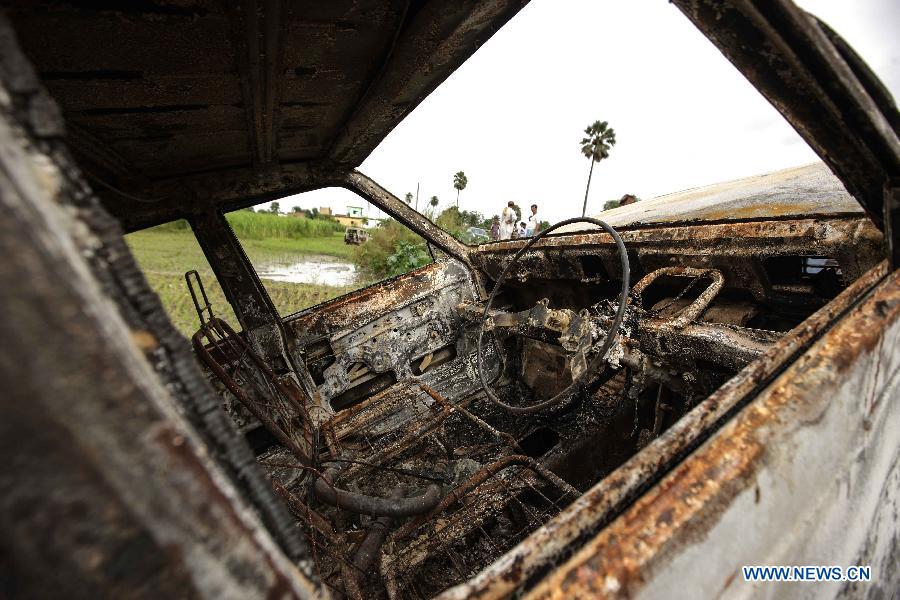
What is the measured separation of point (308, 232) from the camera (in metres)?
27.8

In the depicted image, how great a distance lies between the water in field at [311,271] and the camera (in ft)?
41.6

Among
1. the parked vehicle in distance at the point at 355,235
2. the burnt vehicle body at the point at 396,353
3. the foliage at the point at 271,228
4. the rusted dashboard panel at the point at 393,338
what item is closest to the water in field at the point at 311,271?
the foliage at the point at 271,228

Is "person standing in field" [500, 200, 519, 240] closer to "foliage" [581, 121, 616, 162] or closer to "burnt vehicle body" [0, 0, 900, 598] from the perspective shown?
"burnt vehicle body" [0, 0, 900, 598]

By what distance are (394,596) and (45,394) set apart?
1524 millimetres

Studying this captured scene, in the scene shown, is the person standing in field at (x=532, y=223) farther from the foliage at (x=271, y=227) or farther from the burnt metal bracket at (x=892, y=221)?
the foliage at (x=271, y=227)

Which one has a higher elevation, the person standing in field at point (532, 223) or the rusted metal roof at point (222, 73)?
the rusted metal roof at point (222, 73)

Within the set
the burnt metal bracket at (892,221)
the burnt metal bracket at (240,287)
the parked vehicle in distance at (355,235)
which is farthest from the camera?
the parked vehicle in distance at (355,235)

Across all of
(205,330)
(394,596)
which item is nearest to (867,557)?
(394,596)

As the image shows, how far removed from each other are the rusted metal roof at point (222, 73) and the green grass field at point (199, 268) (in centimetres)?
70

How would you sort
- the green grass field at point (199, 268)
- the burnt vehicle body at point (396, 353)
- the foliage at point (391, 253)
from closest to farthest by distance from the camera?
1. the burnt vehicle body at point (396, 353)
2. the green grass field at point (199, 268)
3. the foliage at point (391, 253)

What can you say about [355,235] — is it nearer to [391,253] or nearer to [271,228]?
[271,228]

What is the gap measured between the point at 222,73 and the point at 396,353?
7.03 ft

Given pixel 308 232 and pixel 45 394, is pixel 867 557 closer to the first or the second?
pixel 45 394

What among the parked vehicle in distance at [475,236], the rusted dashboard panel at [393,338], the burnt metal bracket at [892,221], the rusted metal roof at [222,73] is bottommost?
the parked vehicle in distance at [475,236]
